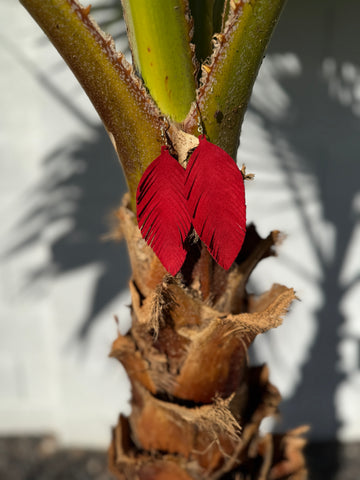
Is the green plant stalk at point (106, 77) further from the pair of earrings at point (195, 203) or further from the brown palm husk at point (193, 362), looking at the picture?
the brown palm husk at point (193, 362)

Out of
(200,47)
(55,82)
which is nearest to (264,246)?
(200,47)

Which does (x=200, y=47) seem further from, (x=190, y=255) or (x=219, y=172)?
(x=190, y=255)

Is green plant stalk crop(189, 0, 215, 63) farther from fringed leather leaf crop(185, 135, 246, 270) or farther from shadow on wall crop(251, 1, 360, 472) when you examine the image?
shadow on wall crop(251, 1, 360, 472)

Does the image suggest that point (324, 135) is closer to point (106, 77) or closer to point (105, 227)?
point (105, 227)

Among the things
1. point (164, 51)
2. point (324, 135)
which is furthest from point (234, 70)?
point (324, 135)

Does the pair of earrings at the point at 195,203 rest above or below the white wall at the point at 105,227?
below

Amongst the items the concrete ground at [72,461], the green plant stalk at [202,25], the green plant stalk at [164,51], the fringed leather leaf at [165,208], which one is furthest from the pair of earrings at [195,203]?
the concrete ground at [72,461]

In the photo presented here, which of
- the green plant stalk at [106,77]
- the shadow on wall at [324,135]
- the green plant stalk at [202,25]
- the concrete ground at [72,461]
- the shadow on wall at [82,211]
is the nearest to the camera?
the green plant stalk at [106,77]
